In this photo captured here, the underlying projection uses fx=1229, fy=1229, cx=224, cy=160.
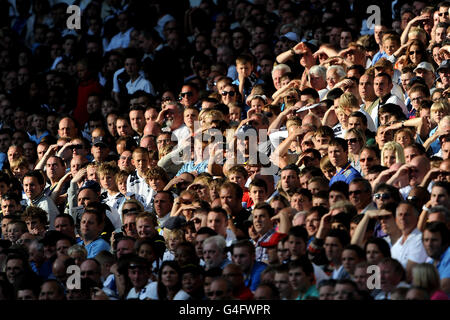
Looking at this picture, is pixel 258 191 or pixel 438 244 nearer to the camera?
pixel 438 244

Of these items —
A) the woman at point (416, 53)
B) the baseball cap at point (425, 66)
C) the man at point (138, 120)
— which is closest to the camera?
the baseball cap at point (425, 66)

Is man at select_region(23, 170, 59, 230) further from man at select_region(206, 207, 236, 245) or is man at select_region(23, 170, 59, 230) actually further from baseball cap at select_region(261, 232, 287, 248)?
baseball cap at select_region(261, 232, 287, 248)

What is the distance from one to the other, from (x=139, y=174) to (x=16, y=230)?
168cm

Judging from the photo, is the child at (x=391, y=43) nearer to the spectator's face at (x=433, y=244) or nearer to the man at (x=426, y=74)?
the man at (x=426, y=74)

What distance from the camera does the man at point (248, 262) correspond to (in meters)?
10.7

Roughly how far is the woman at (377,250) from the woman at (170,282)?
1.65m

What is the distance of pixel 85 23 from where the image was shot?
787 inches

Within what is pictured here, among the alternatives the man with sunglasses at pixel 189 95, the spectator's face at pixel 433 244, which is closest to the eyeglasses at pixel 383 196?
the spectator's face at pixel 433 244

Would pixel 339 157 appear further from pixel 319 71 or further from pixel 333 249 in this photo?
pixel 319 71

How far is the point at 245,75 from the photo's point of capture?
52.2 feet

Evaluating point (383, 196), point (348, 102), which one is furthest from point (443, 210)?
point (348, 102)
